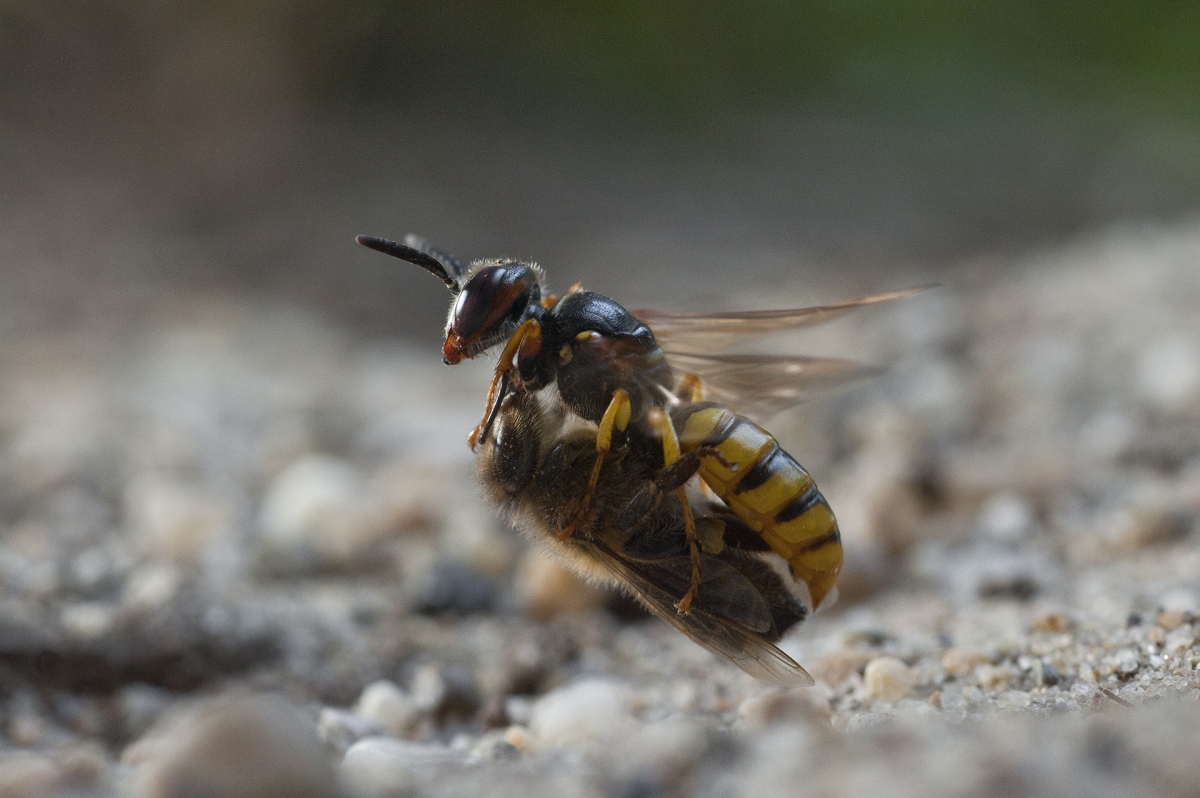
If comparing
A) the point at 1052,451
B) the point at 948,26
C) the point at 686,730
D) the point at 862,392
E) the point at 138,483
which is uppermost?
the point at 948,26

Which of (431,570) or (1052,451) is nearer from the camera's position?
(431,570)

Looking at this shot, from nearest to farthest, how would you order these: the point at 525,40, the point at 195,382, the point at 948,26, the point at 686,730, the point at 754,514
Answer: the point at 686,730 → the point at 754,514 → the point at 195,382 → the point at 948,26 → the point at 525,40

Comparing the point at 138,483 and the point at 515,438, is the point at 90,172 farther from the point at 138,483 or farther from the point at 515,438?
the point at 515,438

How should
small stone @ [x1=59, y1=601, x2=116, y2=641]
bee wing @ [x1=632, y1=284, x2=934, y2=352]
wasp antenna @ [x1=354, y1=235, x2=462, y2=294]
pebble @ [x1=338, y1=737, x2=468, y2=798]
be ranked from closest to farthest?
1. pebble @ [x1=338, y1=737, x2=468, y2=798]
2. wasp antenna @ [x1=354, y1=235, x2=462, y2=294]
3. bee wing @ [x1=632, y1=284, x2=934, y2=352]
4. small stone @ [x1=59, y1=601, x2=116, y2=641]

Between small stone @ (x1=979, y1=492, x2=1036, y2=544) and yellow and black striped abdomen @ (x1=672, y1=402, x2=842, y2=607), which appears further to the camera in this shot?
small stone @ (x1=979, y1=492, x2=1036, y2=544)

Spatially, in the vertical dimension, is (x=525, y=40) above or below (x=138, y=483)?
above

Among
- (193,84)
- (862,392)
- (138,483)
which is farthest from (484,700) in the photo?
(193,84)

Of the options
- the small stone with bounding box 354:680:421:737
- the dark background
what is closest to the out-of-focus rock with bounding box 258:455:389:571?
the small stone with bounding box 354:680:421:737

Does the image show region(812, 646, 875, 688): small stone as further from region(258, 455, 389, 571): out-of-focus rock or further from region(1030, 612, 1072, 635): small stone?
region(258, 455, 389, 571): out-of-focus rock
